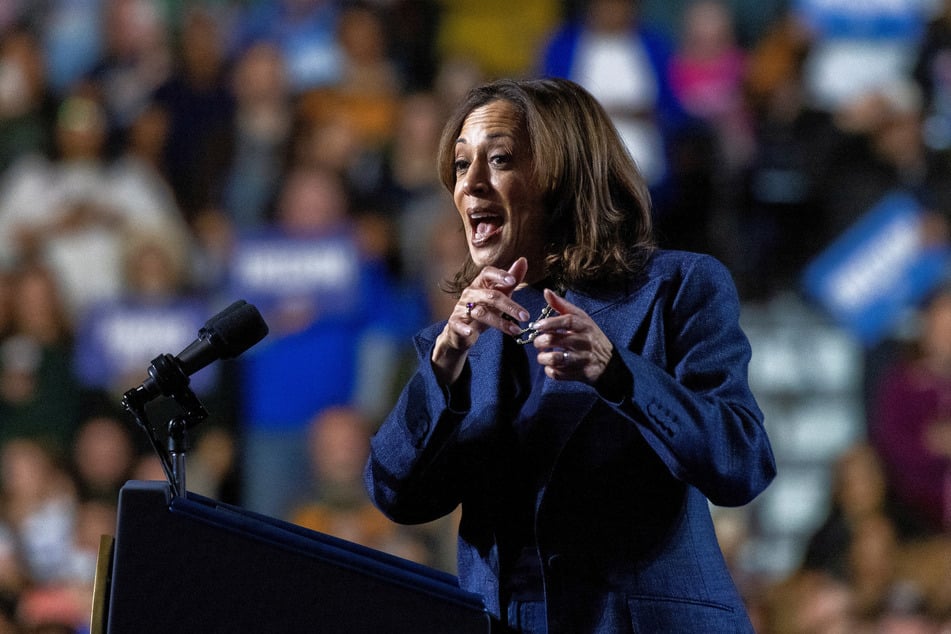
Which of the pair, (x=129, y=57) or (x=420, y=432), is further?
(x=129, y=57)

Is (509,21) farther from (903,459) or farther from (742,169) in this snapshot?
(903,459)

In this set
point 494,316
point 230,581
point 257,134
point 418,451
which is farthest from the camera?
point 257,134

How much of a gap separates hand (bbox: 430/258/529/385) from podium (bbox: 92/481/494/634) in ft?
1.02

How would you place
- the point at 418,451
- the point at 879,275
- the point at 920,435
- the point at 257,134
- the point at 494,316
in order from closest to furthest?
the point at 494,316, the point at 418,451, the point at 920,435, the point at 879,275, the point at 257,134

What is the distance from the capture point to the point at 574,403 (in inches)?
64.7

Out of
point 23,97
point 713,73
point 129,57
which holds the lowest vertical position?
point 713,73

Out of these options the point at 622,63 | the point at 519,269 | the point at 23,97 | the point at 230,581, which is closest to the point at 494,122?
the point at 519,269

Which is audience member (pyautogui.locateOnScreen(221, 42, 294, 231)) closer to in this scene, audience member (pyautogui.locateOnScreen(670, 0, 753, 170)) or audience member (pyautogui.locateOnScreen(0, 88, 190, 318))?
audience member (pyautogui.locateOnScreen(0, 88, 190, 318))

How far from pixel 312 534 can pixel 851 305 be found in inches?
176

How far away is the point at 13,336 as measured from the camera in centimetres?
578

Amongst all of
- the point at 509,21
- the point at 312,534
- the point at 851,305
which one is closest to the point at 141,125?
the point at 509,21

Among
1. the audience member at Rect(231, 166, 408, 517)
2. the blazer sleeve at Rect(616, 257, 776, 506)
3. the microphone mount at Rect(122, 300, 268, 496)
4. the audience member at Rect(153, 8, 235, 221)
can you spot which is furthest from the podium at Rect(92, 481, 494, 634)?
the audience member at Rect(153, 8, 235, 221)

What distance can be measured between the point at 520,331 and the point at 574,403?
0.17m

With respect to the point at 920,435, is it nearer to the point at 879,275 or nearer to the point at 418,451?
the point at 879,275
